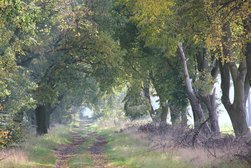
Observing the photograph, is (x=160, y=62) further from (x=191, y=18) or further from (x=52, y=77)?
(x=191, y=18)

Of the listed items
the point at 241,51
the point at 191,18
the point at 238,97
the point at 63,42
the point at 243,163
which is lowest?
the point at 243,163

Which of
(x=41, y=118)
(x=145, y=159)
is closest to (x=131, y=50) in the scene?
(x=145, y=159)

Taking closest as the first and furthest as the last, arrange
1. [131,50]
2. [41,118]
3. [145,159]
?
1. [145,159]
2. [131,50]
3. [41,118]

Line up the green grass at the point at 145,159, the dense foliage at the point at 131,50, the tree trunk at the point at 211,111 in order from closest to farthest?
the dense foliage at the point at 131,50
the green grass at the point at 145,159
the tree trunk at the point at 211,111

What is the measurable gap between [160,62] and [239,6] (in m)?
15.7

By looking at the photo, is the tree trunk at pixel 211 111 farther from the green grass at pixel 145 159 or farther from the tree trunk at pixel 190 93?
the green grass at pixel 145 159

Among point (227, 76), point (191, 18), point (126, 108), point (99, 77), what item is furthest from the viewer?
point (126, 108)

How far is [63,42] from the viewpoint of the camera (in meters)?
28.7

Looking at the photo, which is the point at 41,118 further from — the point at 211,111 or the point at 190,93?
the point at 211,111

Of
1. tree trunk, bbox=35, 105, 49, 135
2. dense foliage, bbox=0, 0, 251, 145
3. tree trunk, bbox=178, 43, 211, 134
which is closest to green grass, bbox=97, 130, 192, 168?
dense foliage, bbox=0, 0, 251, 145

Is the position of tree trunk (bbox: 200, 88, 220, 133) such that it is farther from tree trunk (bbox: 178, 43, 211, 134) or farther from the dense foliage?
tree trunk (bbox: 178, 43, 211, 134)

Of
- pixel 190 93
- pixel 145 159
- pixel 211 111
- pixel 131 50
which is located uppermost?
pixel 131 50

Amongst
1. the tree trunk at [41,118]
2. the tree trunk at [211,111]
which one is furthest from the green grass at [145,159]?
the tree trunk at [41,118]

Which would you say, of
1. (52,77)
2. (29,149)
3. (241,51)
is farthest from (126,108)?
(241,51)
